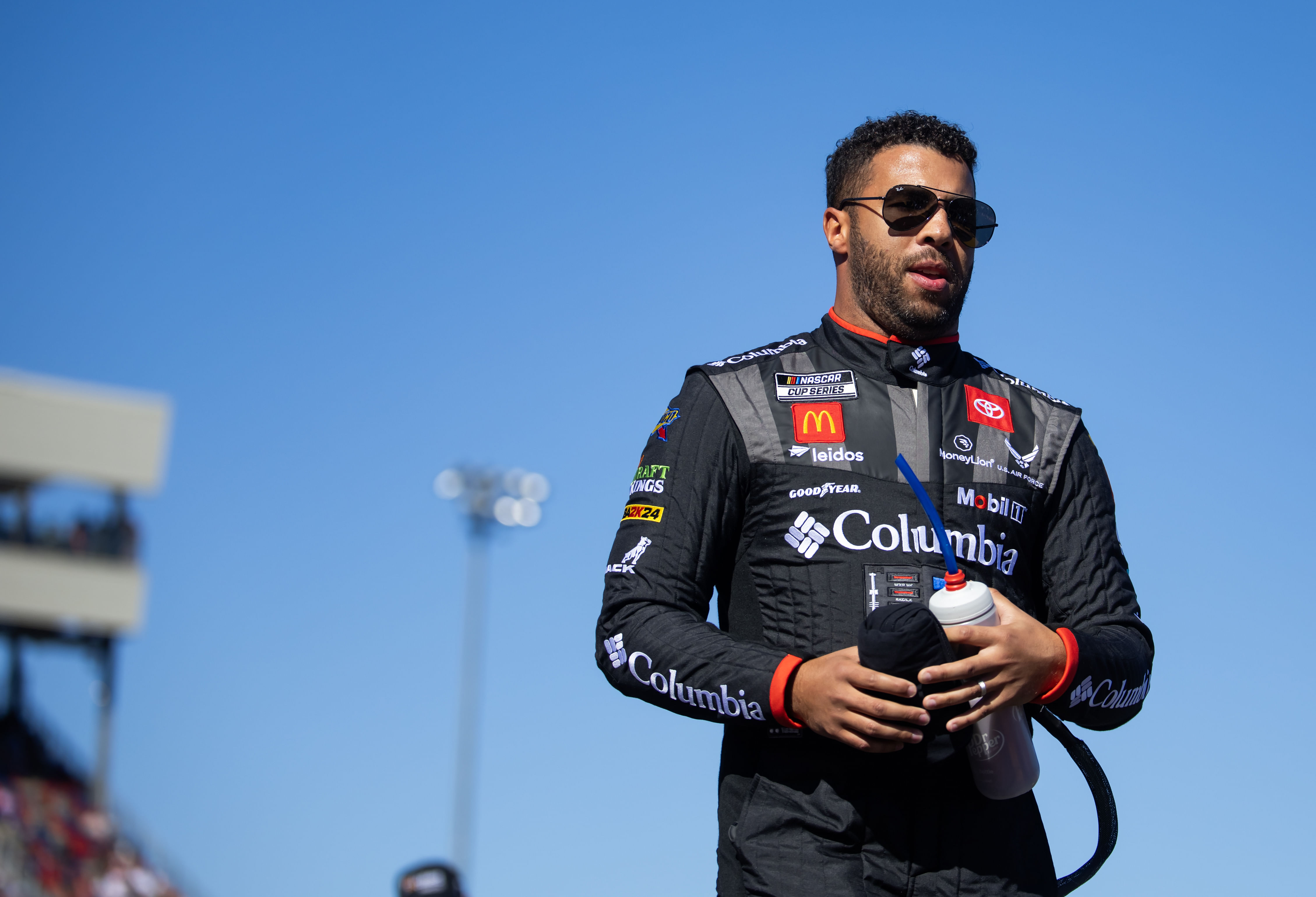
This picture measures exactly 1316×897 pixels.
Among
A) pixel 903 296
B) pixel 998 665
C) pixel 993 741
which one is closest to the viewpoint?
pixel 998 665

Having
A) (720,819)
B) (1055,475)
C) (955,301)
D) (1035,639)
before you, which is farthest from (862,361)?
(720,819)

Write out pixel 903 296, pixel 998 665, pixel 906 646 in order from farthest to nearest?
pixel 903 296
pixel 998 665
pixel 906 646

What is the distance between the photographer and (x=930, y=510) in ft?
9.27

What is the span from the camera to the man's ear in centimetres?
345

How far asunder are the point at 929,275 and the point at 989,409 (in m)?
0.33

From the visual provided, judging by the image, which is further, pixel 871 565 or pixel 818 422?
pixel 818 422

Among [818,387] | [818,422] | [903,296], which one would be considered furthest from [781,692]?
[903,296]

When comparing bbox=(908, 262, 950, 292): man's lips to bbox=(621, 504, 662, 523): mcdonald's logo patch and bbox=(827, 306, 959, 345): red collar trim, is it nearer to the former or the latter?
bbox=(827, 306, 959, 345): red collar trim

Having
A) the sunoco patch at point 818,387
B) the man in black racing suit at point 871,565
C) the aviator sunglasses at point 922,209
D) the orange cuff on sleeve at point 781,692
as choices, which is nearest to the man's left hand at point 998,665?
the man in black racing suit at point 871,565

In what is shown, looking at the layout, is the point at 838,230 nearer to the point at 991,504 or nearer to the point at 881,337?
the point at 881,337

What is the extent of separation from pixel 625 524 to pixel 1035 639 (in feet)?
2.87

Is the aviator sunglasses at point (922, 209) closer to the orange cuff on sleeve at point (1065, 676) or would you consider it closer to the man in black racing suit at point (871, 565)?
the man in black racing suit at point (871, 565)

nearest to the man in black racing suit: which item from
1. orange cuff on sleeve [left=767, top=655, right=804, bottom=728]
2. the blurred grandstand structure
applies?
orange cuff on sleeve [left=767, top=655, right=804, bottom=728]

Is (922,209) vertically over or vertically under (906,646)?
over
